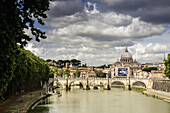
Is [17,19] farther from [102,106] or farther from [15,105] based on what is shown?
[102,106]

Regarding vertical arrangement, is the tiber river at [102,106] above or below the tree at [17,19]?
below

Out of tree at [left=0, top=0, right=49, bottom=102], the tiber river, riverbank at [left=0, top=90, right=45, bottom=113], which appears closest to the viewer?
tree at [left=0, top=0, right=49, bottom=102]

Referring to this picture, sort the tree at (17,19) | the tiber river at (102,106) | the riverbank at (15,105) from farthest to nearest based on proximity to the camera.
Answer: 1. the tiber river at (102,106)
2. the riverbank at (15,105)
3. the tree at (17,19)

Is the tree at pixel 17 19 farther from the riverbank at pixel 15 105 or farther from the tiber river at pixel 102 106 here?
the tiber river at pixel 102 106

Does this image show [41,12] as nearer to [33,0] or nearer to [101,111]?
[33,0]

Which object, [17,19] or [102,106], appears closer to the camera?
[17,19]

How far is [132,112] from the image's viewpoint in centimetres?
4319

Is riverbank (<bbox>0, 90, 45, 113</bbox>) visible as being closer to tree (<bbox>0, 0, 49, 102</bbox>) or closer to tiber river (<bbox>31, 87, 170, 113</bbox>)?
tiber river (<bbox>31, 87, 170, 113</bbox>)

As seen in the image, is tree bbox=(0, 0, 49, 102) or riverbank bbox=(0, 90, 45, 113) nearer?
tree bbox=(0, 0, 49, 102)

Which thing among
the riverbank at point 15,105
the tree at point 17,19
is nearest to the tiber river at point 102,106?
the riverbank at point 15,105

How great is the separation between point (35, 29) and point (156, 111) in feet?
106

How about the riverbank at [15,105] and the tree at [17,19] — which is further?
the riverbank at [15,105]

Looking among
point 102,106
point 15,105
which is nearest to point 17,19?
point 15,105

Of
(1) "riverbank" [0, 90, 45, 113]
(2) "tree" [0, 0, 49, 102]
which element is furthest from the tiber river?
(2) "tree" [0, 0, 49, 102]
